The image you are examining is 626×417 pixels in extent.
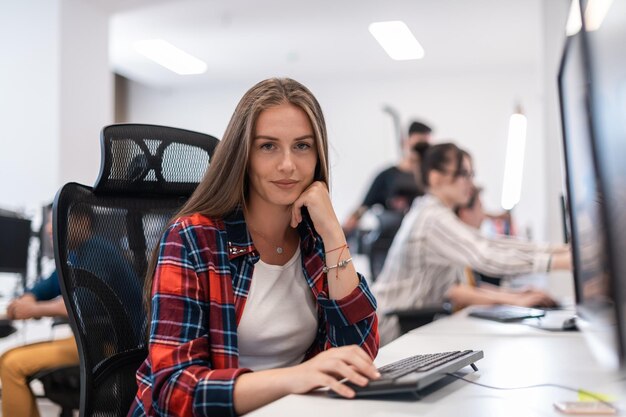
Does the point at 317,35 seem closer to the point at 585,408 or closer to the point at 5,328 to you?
the point at 5,328

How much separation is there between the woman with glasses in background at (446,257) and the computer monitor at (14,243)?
202 centimetres

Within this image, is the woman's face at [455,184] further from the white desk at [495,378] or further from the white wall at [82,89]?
the white wall at [82,89]

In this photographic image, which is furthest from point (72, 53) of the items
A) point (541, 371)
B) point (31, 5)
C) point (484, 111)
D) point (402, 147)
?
point (484, 111)

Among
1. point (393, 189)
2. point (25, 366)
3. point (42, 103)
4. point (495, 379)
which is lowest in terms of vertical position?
point (25, 366)

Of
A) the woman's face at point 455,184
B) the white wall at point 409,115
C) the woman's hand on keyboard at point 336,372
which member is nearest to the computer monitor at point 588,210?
the woman's hand on keyboard at point 336,372

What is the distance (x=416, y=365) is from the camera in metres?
1.11

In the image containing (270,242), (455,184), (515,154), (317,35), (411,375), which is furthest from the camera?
(317,35)

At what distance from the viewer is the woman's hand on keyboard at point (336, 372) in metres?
1.01

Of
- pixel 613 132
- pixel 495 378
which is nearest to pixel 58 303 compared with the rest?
pixel 495 378

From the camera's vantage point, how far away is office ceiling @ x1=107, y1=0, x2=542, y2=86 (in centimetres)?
579

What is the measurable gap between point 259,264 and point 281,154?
0.73 ft

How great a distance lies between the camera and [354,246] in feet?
21.7

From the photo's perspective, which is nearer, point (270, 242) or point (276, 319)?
point (276, 319)

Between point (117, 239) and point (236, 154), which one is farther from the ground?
point (236, 154)
